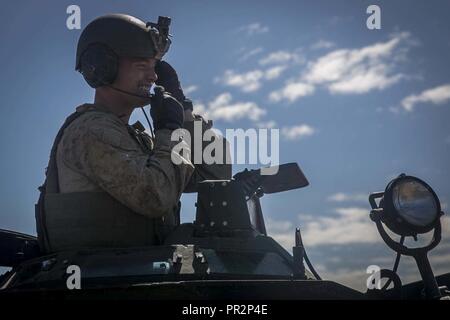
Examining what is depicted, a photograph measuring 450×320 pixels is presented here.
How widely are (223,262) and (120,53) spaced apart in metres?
2.14

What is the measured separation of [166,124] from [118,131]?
429 mm

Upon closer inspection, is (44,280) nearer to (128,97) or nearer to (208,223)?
(208,223)

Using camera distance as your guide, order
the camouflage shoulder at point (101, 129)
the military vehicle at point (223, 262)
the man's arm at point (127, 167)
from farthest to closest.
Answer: the camouflage shoulder at point (101, 129), the man's arm at point (127, 167), the military vehicle at point (223, 262)

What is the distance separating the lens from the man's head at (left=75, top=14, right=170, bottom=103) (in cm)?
525

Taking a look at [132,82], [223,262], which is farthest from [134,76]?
[223,262]

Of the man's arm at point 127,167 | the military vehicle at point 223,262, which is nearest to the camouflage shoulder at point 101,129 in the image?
the man's arm at point 127,167

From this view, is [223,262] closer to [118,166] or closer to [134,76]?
[118,166]

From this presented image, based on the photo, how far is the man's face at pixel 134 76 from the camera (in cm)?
532

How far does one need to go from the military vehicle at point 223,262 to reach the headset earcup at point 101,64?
1.32 meters

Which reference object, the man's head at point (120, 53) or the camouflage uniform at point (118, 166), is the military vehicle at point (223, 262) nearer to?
the camouflage uniform at point (118, 166)

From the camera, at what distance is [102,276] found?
153 inches

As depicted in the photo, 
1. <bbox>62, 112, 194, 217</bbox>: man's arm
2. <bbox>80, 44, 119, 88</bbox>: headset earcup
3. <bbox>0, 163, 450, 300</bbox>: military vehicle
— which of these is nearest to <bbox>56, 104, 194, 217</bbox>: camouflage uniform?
<bbox>62, 112, 194, 217</bbox>: man's arm

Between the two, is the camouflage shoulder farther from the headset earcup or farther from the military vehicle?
the military vehicle
